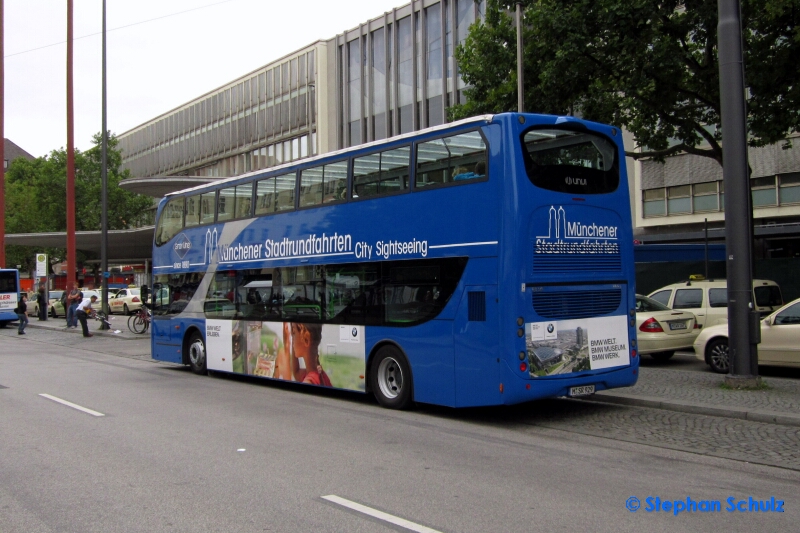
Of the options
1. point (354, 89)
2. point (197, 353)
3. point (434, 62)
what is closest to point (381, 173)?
point (197, 353)

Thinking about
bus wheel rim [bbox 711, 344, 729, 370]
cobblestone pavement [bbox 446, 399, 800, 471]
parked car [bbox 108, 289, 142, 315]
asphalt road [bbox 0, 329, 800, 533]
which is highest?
parked car [bbox 108, 289, 142, 315]

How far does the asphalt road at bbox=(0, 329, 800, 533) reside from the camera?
5.50 m

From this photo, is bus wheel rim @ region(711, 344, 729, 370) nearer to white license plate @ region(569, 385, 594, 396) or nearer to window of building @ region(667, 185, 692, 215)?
white license plate @ region(569, 385, 594, 396)

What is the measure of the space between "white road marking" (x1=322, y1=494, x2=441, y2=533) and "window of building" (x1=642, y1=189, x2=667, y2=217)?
31.7m

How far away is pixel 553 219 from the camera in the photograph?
9.35 m

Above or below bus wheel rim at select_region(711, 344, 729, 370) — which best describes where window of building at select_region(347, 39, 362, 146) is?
above

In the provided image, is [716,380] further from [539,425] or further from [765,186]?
[765,186]

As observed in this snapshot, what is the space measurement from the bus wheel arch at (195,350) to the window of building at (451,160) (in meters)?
7.57

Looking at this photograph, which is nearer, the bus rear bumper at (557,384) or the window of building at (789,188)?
the bus rear bumper at (557,384)

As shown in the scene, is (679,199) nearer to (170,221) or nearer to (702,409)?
(170,221)

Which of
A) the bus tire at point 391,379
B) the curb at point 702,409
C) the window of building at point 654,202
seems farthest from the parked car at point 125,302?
the curb at point 702,409

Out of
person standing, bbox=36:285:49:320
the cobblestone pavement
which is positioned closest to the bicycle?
person standing, bbox=36:285:49:320

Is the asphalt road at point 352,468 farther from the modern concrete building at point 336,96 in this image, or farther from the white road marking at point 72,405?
the modern concrete building at point 336,96

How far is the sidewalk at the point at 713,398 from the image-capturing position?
955 cm
